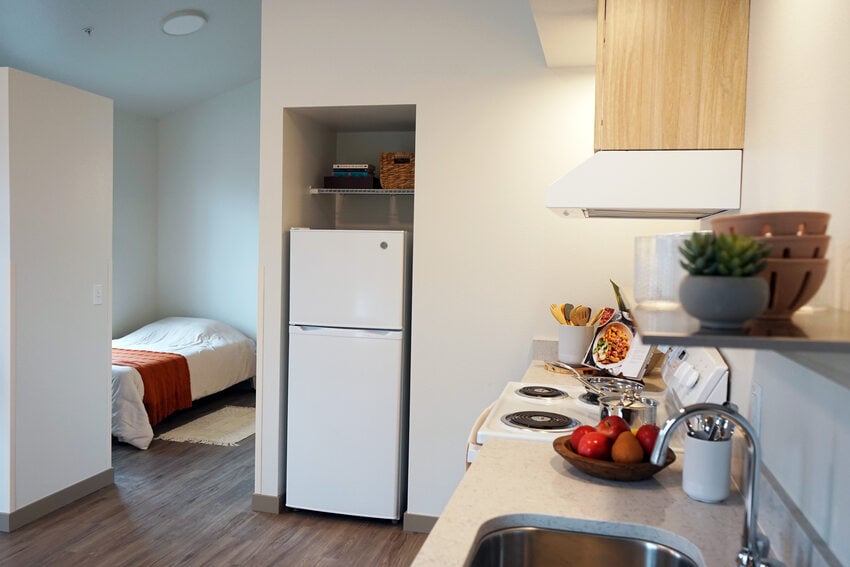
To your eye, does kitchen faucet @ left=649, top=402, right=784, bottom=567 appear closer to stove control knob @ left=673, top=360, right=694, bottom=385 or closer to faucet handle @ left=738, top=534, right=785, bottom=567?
faucet handle @ left=738, top=534, right=785, bottom=567

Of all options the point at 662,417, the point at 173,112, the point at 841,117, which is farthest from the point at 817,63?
the point at 173,112

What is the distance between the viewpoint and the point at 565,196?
208 cm

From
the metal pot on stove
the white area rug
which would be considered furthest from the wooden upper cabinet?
the white area rug

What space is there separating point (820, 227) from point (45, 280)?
363 centimetres

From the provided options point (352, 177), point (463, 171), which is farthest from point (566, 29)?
point (352, 177)

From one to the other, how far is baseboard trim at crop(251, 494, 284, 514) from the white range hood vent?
2413 mm

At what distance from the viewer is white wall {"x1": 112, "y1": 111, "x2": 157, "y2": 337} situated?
6.55 meters

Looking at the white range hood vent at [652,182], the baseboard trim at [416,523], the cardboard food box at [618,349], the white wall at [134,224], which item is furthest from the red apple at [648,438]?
the white wall at [134,224]

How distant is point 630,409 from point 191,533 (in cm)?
237

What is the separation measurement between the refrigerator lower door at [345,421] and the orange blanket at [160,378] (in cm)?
197

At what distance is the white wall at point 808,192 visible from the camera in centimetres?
107

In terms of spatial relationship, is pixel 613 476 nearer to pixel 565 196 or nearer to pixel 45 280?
pixel 565 196

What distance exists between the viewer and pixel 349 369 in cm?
364

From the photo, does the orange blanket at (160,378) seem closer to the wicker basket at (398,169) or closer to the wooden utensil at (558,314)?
the wicker basket at (398,169)
